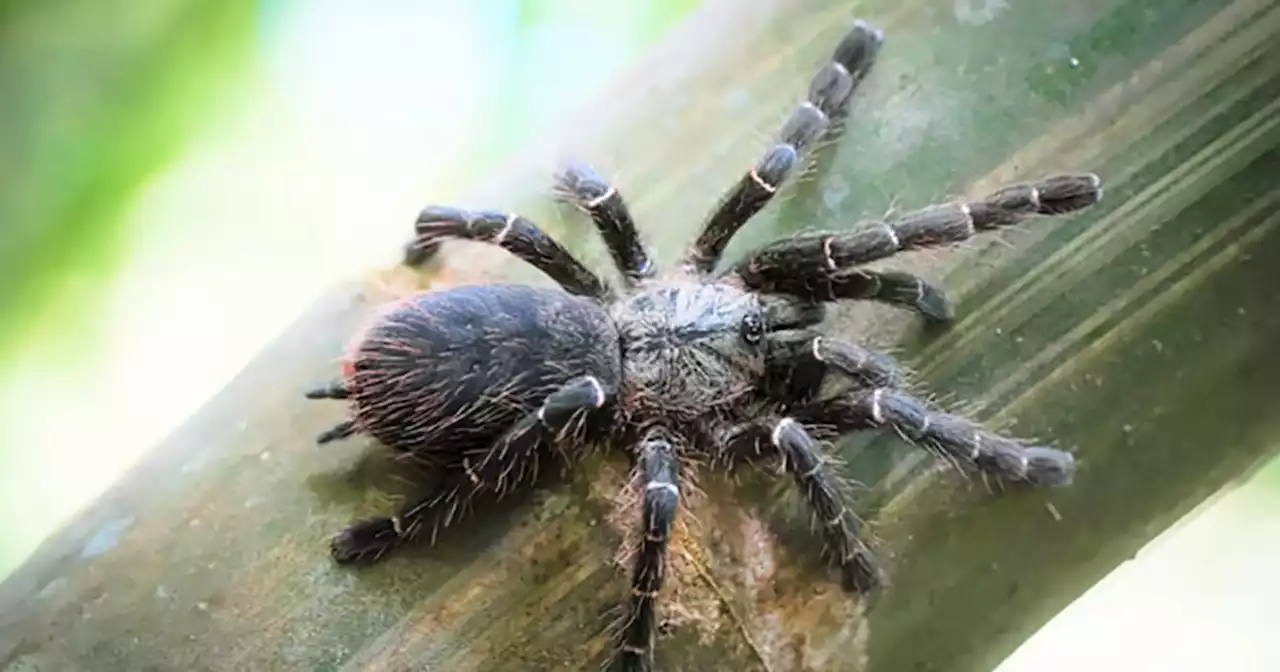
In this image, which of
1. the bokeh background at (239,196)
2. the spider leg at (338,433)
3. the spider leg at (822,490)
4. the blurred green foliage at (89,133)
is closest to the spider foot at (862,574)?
the spider leg at (822,490)

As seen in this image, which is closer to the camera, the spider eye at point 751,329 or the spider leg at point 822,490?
the spider leg at point 822,490

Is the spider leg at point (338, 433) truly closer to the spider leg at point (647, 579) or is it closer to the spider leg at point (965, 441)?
the spider leg at point (647, 579)

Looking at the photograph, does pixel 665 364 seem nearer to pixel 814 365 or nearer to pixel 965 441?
pixel 814 365

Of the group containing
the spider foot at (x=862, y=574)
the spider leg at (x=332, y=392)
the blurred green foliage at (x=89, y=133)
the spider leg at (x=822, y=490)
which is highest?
the blurred green foliage at (x=89, y=133)

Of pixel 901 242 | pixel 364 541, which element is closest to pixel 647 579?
pixel 364 541

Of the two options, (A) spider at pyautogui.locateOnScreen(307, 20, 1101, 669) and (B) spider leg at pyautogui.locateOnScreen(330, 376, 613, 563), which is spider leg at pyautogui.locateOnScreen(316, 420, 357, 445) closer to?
(A) spider at pyautogui.locateOnScreen(307, 20, 1101, 669)

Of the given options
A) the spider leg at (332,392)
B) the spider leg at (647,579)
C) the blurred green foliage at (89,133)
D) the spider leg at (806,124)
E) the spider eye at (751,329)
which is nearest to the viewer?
the spider leg at (647,579)

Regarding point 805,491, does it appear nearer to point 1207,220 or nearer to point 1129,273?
point 1129,273
